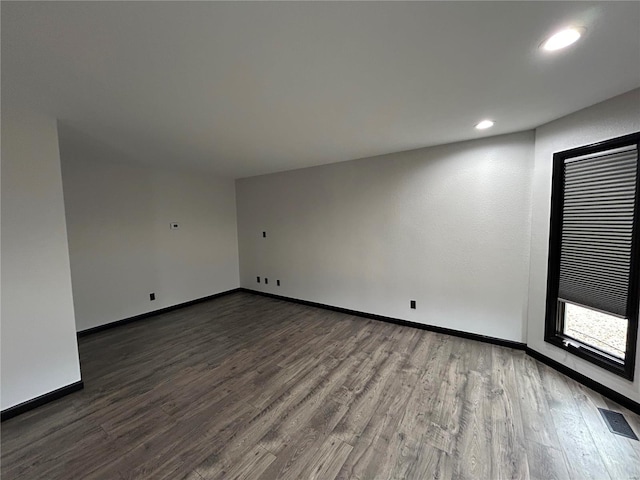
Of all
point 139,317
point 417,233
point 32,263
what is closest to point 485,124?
point 417,233

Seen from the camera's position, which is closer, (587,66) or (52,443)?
(587,66)

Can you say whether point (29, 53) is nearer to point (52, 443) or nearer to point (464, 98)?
point (52, 443)

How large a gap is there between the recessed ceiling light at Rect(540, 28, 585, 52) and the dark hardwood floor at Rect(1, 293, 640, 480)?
8.08 feet

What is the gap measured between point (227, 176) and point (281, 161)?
1.75 m

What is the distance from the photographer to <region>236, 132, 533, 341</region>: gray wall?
9.82ft

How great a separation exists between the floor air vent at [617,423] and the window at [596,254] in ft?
1.06

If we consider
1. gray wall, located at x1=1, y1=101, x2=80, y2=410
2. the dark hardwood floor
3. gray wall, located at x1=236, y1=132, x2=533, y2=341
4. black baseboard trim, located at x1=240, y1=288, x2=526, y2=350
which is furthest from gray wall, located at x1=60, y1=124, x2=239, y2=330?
black baseboard trim, located at x1=240, y1=288, x2=526, y2=350

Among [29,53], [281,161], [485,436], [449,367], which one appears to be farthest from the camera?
[281,161]

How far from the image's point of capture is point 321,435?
187 centimetres

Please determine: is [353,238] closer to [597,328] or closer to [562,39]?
[597,328]

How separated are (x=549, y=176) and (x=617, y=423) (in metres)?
2.14

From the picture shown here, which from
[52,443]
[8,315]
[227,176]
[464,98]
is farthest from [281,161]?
[52,443]

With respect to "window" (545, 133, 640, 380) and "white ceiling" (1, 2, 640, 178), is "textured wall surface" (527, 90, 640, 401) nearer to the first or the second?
"window" (545, 133, 640, 380)

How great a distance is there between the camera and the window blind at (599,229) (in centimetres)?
210
